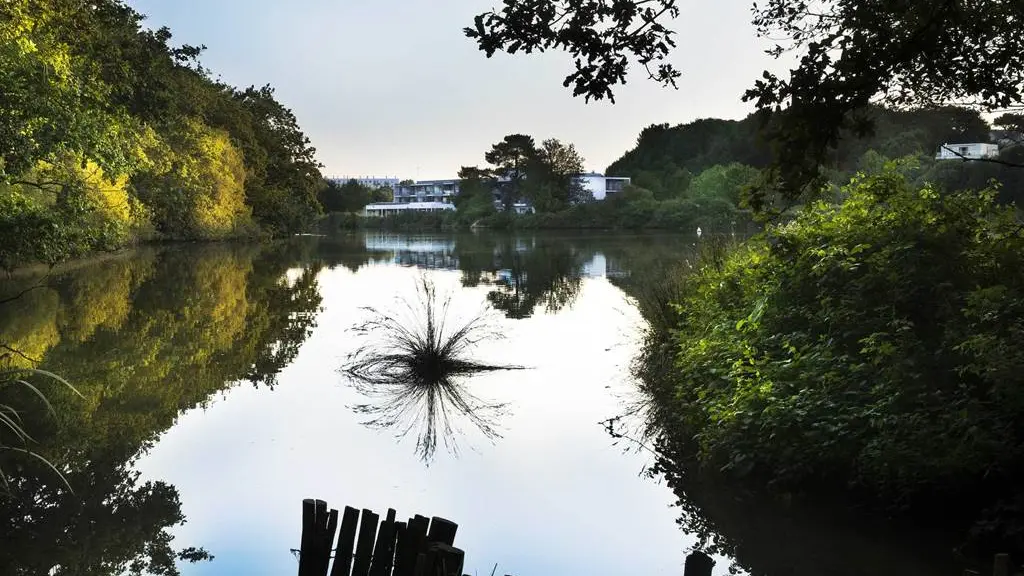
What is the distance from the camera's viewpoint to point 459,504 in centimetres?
725

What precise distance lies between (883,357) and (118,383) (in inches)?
360

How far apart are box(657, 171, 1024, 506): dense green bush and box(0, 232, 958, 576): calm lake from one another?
0.59m

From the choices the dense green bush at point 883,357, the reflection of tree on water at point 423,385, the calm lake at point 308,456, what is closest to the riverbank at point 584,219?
the calm lake at point 308,456

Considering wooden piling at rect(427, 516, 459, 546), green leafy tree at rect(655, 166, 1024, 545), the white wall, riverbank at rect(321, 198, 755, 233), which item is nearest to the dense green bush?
green leafy tree at rect(655, 166, 1024, 545)

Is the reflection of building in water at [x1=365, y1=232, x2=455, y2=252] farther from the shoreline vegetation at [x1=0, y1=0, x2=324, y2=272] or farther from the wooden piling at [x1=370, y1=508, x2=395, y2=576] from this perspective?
the wooden piling at [x1=370, y1=508, x2=395, y2=576]

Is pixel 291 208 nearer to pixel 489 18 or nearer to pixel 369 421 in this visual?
pixel 369 421

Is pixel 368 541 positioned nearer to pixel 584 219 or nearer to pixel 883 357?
pixel 883 357

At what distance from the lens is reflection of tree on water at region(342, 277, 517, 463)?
9.57 metres

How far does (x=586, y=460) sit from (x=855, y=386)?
2.77 metres

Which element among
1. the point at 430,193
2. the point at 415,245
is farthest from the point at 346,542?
the point at 430,193

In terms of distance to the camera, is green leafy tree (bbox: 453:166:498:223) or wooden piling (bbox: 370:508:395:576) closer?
wooden piling (bbox: 370:508:395:576)

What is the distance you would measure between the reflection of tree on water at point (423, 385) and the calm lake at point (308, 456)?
0.08 metres

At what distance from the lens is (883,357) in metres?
6.33

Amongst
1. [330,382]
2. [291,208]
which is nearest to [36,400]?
[330,382]
